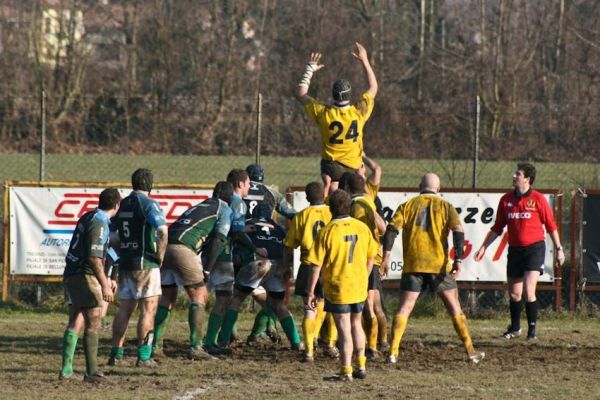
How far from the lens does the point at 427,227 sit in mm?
11617

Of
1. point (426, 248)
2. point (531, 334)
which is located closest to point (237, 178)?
point (426, 248)

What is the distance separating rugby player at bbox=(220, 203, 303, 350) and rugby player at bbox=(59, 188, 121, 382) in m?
2.31

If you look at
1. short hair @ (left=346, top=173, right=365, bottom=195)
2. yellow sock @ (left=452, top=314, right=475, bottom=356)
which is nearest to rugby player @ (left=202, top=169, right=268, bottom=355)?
short hair @ (left=346, top=173, right=365, bottom=195)

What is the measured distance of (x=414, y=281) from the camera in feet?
38.5

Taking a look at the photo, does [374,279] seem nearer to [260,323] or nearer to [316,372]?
[316,372]

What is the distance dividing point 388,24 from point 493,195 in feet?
115

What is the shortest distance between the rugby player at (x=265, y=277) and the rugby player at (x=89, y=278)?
2.31 m

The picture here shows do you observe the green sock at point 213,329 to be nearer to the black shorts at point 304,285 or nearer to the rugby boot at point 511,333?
the black shorts at point 304,285

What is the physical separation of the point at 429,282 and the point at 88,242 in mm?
3629

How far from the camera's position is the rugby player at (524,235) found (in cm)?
1367

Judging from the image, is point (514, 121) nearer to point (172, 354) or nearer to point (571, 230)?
point (571, 230)

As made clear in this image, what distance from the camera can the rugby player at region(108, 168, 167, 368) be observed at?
36.2 ft

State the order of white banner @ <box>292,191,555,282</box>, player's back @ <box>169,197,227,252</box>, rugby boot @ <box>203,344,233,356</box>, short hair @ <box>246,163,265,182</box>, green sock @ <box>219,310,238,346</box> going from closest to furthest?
1. player's back @ <box>169,197,227,252</box>
2. rugby boot @ <box>203,344,233,356</box>
3. green sock @ <box>219,310,238,346</box>
4. short hair @ <box>246,163,265,182</box>
5. white banner @ <box>292,191,555,282</box>

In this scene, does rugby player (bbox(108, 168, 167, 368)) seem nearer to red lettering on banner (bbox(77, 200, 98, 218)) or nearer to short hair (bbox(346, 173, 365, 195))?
short hair (bbox(346, 173, 365, 195))
